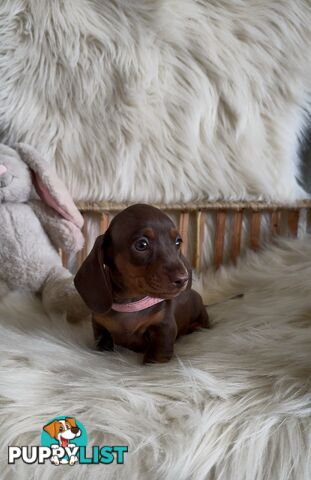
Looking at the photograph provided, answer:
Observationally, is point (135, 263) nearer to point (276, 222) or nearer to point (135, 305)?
point (135, 305)

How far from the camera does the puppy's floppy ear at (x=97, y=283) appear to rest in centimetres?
71

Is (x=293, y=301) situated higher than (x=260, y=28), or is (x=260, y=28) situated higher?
(x=260, y=28)

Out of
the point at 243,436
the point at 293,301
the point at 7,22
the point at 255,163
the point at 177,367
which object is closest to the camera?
the point at 243,436

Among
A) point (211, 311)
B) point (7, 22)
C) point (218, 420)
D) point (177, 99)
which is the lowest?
point (211, 311)

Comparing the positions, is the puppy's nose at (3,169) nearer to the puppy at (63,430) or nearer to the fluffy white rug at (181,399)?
the fluffy white rug at (181,399)

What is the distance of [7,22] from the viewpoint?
3.24 ft

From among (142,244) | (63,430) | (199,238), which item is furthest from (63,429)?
(199,238)

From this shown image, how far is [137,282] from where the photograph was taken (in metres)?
0.71

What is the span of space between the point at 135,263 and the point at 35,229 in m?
0.35

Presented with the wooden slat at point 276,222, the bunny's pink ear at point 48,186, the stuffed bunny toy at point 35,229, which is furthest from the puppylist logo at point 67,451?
the wooden slat at point 276,222

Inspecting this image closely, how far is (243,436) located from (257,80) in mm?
770

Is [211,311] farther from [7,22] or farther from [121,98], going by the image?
[7,22]

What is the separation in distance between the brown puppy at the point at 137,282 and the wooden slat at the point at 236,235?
38 centimetres

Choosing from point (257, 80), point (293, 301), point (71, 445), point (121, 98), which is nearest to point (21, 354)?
point (71, 445)
